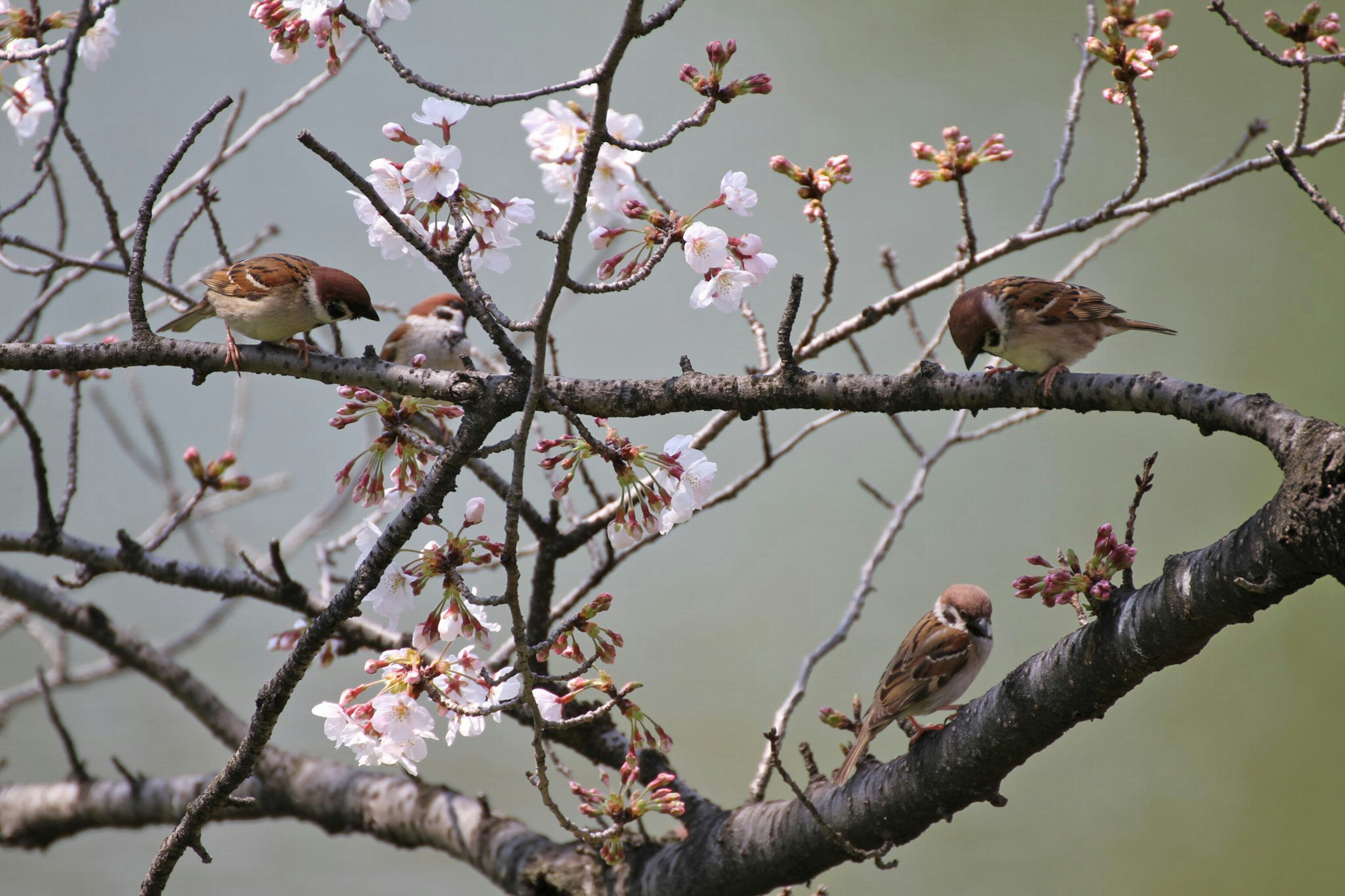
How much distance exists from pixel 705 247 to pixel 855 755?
0.88 meters

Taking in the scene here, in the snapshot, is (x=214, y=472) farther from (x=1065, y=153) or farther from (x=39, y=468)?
(x=1065, y=153)

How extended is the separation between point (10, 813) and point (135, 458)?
3.45ft

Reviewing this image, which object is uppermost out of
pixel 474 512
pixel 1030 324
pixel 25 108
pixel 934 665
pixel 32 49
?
pixel 25 108

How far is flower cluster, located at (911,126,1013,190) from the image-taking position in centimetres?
178

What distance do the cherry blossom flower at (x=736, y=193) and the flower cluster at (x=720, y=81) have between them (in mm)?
173

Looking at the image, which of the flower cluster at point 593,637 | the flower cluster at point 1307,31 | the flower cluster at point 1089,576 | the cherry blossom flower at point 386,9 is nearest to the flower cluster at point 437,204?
the cherry blossom flower at point 386,9

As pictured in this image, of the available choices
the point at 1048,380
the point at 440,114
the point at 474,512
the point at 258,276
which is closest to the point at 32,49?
the point at 258,276

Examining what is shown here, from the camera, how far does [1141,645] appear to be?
4.01ft

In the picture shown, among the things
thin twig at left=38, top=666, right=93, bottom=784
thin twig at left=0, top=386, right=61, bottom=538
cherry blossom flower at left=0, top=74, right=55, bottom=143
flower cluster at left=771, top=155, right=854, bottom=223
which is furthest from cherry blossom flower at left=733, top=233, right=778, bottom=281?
thin twig at left=38, top=666, right=93, bottom=784

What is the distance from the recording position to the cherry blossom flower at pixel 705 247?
1.48 metres

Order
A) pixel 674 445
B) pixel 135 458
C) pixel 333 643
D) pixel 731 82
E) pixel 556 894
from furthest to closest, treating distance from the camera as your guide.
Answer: pixel 135 458
pixel 333 643
pixel 556 894
pixel 674 445
pixel 731 82

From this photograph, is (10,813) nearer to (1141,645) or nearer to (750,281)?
(750,281)

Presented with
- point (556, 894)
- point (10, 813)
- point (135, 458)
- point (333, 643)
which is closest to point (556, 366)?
point (333, 643)

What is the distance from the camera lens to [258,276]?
2.09m
